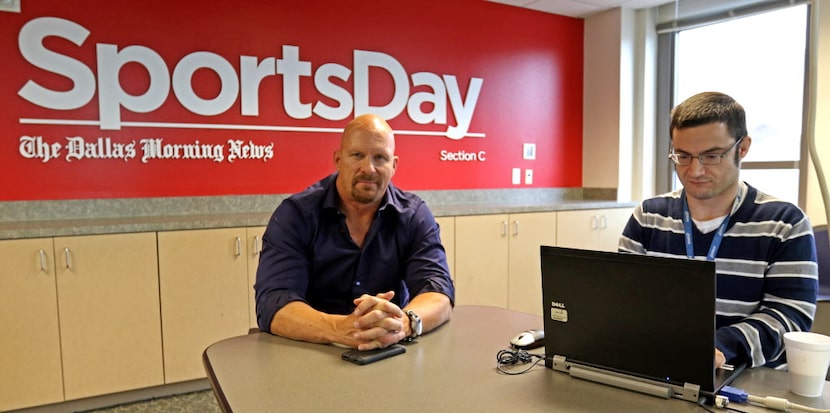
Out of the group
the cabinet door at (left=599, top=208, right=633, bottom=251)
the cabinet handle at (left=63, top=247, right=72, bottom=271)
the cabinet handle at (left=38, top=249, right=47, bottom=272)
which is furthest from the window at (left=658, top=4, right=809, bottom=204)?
the cabinet handle at (left=38, top=249, right=47, bottom=272)

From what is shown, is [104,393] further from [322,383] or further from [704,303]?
[704,303]

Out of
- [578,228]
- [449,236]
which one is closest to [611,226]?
[578,228]

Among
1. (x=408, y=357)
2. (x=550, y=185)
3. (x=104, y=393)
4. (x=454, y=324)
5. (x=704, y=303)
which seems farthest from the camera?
(x=550, y=185)

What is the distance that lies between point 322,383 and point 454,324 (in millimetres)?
571

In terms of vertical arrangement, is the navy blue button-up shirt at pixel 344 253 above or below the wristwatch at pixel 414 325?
above

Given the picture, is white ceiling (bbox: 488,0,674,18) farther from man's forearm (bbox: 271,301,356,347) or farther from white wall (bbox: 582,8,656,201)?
man's forearm (bbox: 271,301,356,347)

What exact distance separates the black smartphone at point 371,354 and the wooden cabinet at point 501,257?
7.49ft

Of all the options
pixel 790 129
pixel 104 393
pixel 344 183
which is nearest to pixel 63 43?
pixel 104 393

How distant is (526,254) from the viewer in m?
4.01

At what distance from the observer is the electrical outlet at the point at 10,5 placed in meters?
2.92

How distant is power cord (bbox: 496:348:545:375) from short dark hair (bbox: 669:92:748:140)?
29.2 inches

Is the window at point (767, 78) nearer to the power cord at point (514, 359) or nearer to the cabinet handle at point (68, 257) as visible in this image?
the power cord at point (514, 359)

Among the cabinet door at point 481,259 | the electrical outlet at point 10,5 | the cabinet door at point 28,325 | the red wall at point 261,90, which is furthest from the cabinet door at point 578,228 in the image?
the electrical outlet at point 10,5

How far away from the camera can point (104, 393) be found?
285 centimetres
